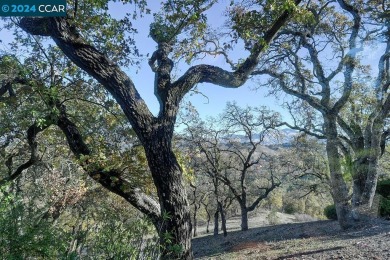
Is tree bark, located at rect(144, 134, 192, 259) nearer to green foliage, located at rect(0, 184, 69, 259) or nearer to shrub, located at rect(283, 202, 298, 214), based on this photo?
green foliage, located at rect(0, 184, 69, 259)

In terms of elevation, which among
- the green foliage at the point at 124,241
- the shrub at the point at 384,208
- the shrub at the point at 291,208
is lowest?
the green foliage at the point at 124,241

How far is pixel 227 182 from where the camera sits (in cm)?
1934

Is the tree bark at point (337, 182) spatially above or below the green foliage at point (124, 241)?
above

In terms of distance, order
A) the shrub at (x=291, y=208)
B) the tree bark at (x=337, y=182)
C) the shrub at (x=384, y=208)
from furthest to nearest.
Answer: the shrub at (x=291, y=208) < the shrub at (x=384, y=208) < the tree bark at (x=337, y=182)

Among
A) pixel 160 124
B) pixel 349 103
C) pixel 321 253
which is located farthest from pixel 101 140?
pixel 349 103

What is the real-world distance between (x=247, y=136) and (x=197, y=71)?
16.0 m

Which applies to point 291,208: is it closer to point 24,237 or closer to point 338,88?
point 338,88

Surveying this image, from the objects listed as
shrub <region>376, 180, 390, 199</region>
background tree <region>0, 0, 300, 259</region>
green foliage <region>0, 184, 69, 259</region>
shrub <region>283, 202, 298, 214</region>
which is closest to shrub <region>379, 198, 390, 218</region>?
shrub <region>376, 180, 390, 199</region>

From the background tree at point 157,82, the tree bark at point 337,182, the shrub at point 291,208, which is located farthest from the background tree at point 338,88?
the shrub at point 291,208

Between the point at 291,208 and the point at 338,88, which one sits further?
the point at 291,208

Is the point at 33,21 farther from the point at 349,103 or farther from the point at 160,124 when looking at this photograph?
the point at 349,103

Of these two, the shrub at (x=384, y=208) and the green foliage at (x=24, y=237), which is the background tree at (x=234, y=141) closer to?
the shrub at (x=384, y=208)

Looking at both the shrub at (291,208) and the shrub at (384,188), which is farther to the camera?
the shrub at (291,208)

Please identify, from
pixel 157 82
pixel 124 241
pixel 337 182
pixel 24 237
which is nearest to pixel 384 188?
pixel 337 182
